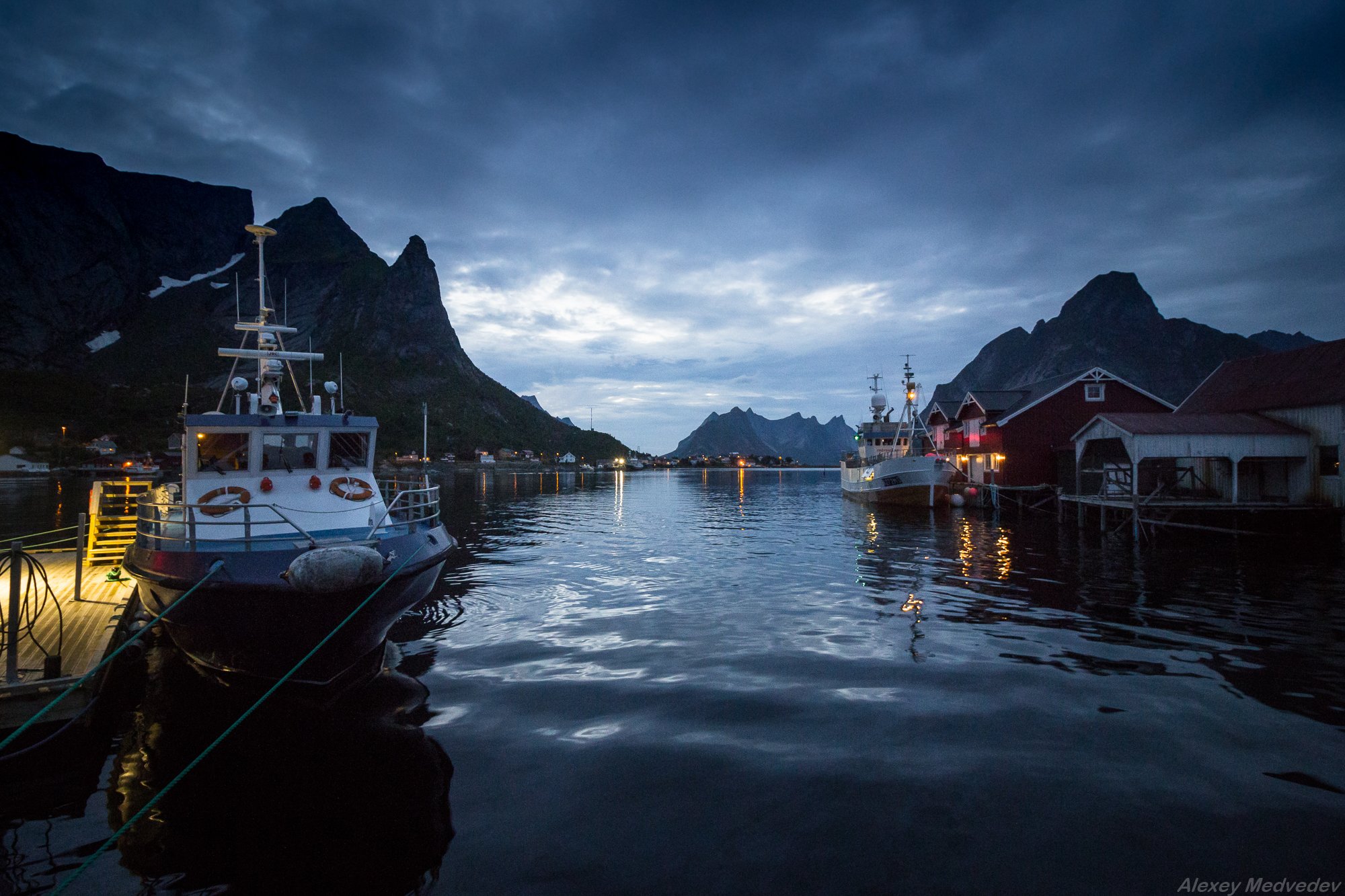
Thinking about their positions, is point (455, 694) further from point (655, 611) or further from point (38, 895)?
point (655, 611)

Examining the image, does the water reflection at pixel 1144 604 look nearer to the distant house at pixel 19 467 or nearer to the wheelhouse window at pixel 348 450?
the wheelhouse window at pixel 348 450

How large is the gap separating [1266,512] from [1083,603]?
18.9 meters

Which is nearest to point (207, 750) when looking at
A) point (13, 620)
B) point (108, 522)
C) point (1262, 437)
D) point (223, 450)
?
point (13, 620)

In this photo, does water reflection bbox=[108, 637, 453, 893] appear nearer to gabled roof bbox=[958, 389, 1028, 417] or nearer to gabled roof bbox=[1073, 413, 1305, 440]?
gabled roof bbox=[1073, 413, 1305, 440]

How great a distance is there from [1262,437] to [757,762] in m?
29.9

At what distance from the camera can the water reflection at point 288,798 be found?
204 inches

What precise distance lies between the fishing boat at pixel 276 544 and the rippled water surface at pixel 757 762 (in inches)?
40.8

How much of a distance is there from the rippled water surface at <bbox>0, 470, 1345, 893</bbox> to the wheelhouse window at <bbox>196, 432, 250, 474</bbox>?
3.68m

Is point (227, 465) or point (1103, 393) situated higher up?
point (1103, 393)

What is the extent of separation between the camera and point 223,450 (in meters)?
10.9

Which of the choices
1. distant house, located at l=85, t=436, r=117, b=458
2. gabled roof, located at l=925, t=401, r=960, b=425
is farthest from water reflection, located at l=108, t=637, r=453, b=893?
distant house, located at l=85, t=436, r=117, b=458

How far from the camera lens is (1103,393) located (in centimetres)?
3850

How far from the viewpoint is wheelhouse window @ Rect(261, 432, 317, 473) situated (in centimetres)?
1092

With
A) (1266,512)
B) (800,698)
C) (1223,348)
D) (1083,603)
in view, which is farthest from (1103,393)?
(1223,348)
